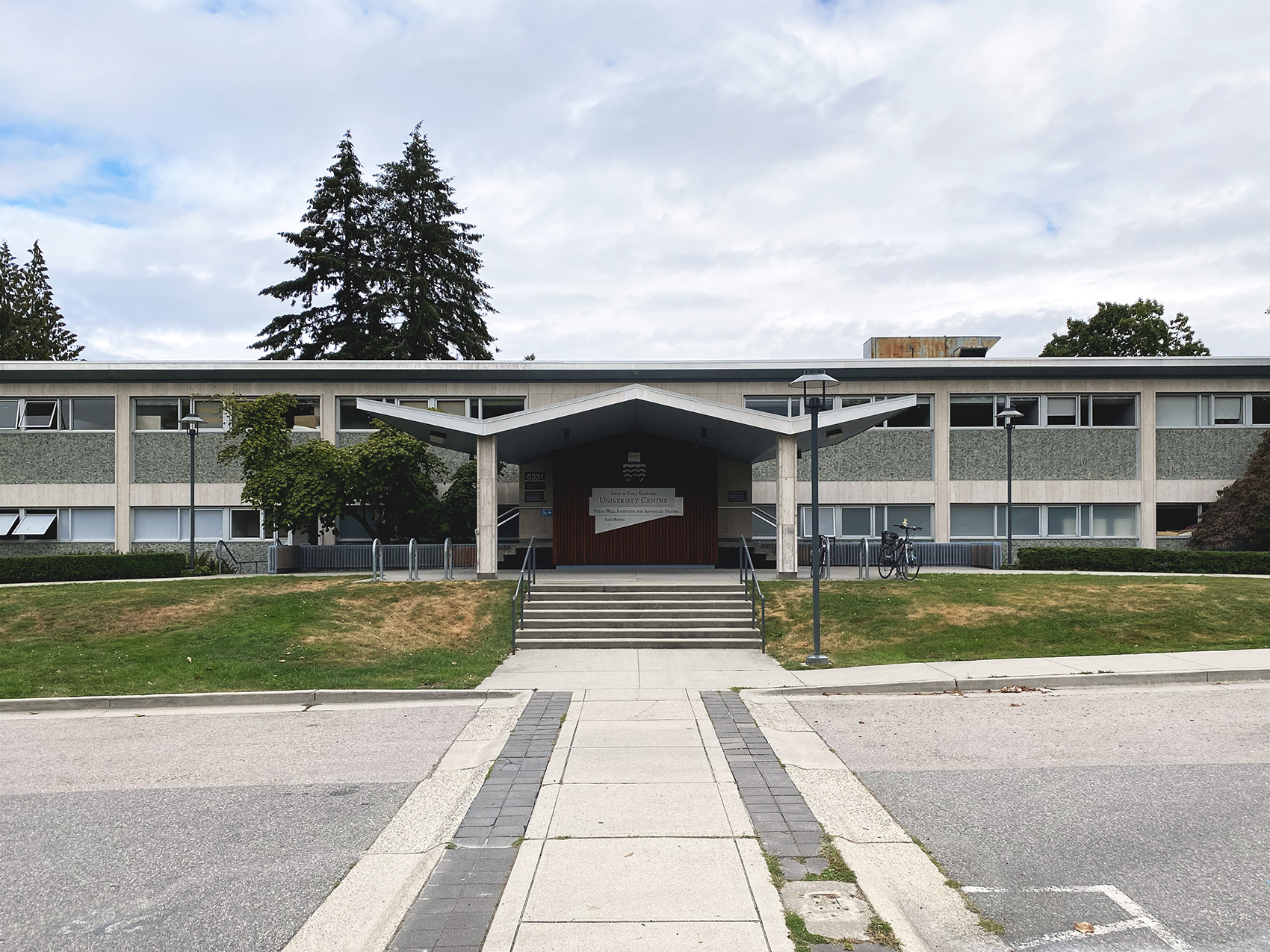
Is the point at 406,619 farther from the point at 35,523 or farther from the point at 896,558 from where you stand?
the point at 35,523

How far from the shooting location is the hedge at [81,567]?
23.3 m

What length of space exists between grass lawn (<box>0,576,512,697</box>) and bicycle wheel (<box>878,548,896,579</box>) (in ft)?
28.6

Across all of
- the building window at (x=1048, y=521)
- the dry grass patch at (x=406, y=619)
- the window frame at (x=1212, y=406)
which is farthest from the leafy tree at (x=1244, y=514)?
the dry grass patch at (x=406, y=619)

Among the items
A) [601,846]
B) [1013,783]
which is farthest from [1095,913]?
[601,846]

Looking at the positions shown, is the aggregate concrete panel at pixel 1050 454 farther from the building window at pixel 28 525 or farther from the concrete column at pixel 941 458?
the building window at pixel 28 525

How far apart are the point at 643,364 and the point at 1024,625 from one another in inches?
618

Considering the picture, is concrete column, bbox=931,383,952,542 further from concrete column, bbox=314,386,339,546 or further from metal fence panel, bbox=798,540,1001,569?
concrete column, bbox=314,386,339,546

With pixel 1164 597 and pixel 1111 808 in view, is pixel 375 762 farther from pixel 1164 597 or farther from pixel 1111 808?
pixel 1164 597

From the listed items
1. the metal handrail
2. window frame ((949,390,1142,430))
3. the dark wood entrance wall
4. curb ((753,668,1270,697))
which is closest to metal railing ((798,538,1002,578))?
the dark wood entrance wall

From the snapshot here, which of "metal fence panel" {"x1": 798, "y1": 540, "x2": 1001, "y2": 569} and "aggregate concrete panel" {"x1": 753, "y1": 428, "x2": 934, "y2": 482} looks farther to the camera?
"aggregate concrete panel" {"x1": 753, "y1": 428, "x2": 934, "y2": 482}

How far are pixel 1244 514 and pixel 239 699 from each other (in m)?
27.7

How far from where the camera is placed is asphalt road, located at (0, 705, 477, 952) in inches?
183

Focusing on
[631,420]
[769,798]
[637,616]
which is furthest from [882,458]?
[769,798]

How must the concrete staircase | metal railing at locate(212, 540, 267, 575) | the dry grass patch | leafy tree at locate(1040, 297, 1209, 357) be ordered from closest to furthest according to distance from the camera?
the dry grass patch < the concrete staircase < metal railing at locate(212, 540, 267, 575) < leafy tree at locate(1040, 297, 1209, 357)
